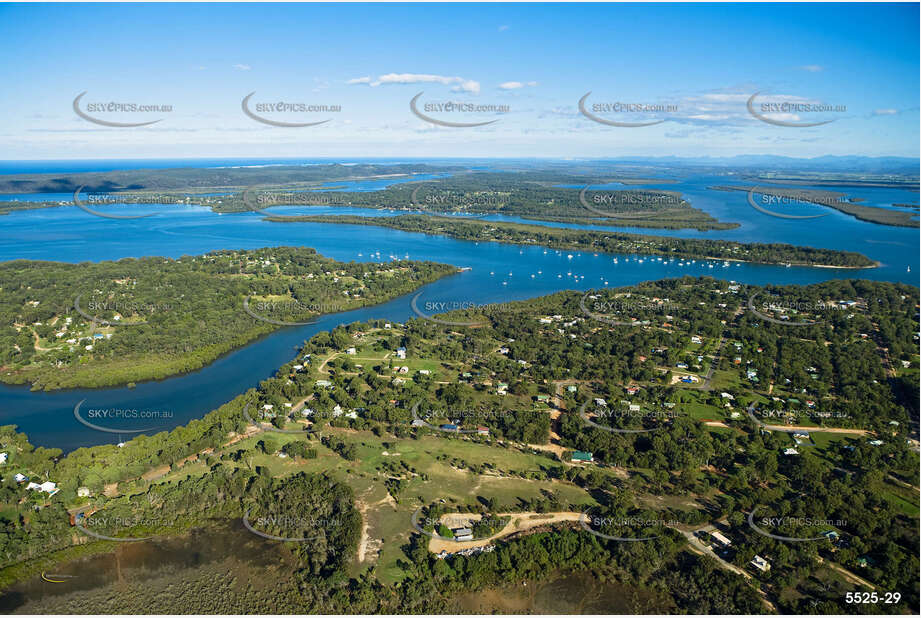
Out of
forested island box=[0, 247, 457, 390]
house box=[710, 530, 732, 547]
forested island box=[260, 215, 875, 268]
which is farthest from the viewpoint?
forested island box=[260, 215, 875, 268]

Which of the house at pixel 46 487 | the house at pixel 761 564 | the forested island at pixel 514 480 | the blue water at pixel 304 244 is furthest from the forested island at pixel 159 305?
the house at pixel 761 564

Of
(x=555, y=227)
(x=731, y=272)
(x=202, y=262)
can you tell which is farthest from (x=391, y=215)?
(x=731, y=272)

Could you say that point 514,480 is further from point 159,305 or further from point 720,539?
point 159,305

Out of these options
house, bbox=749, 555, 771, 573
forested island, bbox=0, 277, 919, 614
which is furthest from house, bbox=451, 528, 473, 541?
house, bbox=749, 555, 771, 573

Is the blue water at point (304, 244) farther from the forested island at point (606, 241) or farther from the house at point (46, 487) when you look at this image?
the house at point (46, 487)

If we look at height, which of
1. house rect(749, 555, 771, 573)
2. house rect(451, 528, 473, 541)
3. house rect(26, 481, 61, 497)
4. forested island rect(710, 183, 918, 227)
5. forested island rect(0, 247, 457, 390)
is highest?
forested island rect(710, 183, 918, 227)

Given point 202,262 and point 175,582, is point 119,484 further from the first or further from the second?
point 202,262

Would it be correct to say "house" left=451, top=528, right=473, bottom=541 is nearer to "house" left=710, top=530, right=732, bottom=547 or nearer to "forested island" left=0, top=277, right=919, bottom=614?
"forested island" left=0, top=277, right=919, bottom=614
